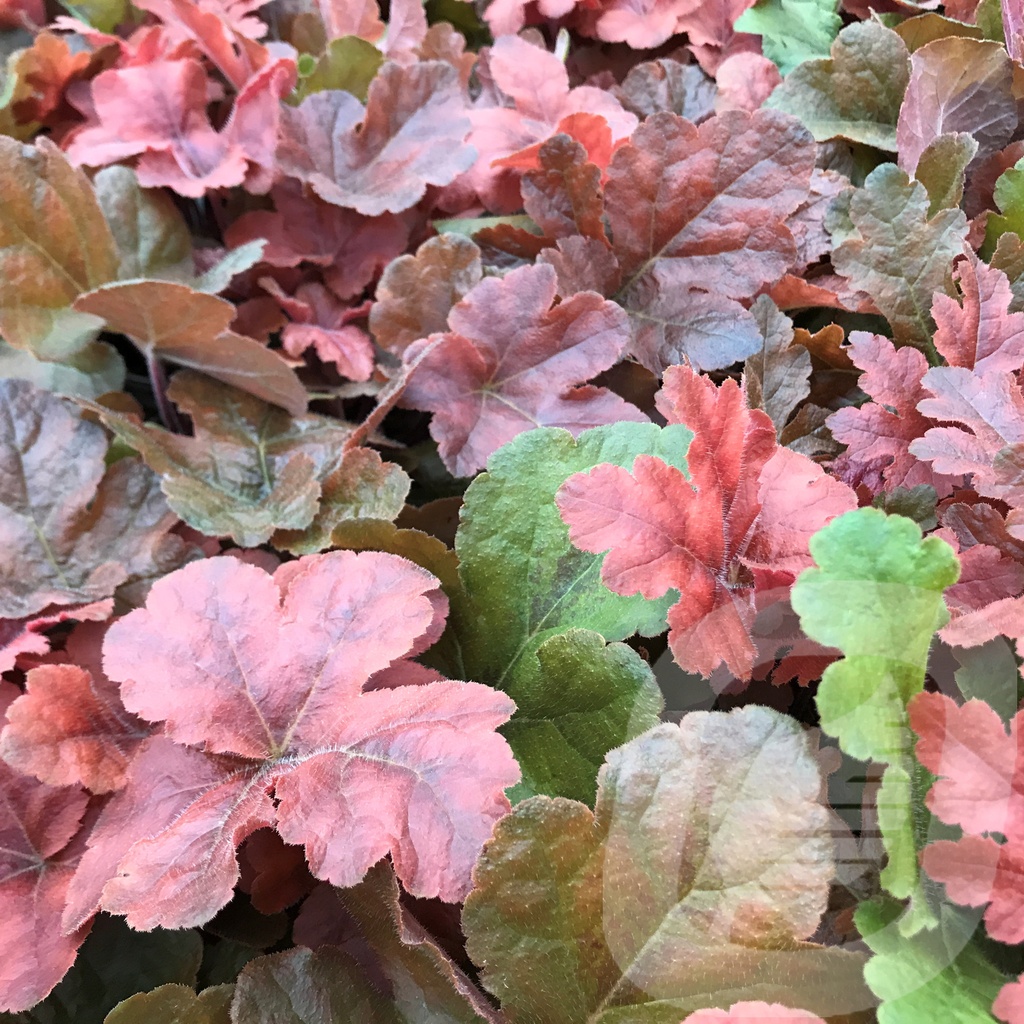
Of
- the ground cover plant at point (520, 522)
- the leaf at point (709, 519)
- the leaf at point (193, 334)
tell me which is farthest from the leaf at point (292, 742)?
the leaf at point (193, 334)

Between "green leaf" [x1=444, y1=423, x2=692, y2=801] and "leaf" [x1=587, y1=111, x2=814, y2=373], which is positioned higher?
"leaf" [x1=587, y1=111, x2=814, y2=373]

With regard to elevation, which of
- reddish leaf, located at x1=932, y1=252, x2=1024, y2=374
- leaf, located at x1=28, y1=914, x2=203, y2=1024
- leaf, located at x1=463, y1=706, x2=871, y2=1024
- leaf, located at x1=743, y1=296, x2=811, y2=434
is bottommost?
leaf, located at x1=28, y1=914, x2=203, y2=1024

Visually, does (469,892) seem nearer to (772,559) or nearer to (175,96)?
(772,559)

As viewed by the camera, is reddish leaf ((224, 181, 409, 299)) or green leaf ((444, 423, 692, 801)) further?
reddish leaf ((224, 181, 409, 299))

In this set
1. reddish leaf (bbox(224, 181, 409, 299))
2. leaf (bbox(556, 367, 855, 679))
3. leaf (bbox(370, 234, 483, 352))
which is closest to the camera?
leaf (bbox(556, 367, 855, 679))

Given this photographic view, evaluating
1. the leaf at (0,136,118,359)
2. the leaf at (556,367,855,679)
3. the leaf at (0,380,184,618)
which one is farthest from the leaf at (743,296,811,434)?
the leaf at (0,136,118,359)

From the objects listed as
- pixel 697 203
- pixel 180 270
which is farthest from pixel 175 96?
pixel 697 203

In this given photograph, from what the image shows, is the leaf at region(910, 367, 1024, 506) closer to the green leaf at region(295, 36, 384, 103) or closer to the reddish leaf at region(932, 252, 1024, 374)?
the reddish leaf at region(932, 252, 1024, 374)
